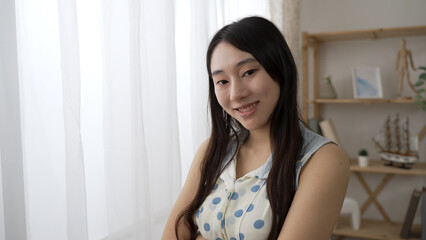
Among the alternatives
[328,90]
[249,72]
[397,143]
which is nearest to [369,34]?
[328,90]

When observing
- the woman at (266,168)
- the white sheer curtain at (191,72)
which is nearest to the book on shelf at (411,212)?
the white sheer curtain at (191,72)

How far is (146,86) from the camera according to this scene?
4.36 feet

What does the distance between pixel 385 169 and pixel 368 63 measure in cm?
92

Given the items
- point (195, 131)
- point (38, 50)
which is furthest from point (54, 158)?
point (195, 131)

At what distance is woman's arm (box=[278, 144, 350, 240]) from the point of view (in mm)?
951

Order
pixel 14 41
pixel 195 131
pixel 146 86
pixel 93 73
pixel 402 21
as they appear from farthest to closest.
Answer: pixel 402 21 → pixel 195 131 → pixel 146 86 → pixel 93 73 → pixel 14 41

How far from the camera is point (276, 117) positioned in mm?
1133

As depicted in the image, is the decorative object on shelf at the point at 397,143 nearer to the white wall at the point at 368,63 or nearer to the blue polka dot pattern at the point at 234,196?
the white wall at the point at 368,63

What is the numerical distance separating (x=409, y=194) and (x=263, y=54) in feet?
8.62

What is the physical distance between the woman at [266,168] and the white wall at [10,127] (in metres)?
0.48

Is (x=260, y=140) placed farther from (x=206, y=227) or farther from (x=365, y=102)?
(x=365, y=102)

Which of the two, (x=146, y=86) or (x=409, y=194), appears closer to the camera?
(x=146, y=86)

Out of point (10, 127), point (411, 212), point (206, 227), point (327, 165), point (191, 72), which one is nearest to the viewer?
point (10, 127)

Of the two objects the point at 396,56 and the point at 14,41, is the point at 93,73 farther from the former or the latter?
the point at 396,56
